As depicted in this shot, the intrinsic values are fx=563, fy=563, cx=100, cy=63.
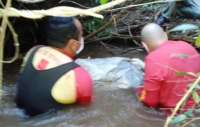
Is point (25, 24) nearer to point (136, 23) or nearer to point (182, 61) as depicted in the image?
point (136, 23)

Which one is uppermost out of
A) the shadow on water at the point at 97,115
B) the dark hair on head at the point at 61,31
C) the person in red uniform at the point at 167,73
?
the dark hair on head at the point at 61,31

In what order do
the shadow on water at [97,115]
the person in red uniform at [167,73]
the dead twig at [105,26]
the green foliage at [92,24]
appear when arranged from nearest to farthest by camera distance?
the shadow on water at [97,115] → the person in red uniform at [167,73] → the dead twig at [105,26] → the green foliage at [92,24]

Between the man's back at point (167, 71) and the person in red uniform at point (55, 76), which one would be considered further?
the man's back at point (167, 71)

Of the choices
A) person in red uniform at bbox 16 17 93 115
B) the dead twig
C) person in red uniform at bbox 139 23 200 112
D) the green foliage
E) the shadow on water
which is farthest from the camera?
the green foliage

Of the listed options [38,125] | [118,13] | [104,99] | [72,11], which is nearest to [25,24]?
[118,13]

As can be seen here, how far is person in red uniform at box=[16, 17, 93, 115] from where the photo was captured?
14.8 feet

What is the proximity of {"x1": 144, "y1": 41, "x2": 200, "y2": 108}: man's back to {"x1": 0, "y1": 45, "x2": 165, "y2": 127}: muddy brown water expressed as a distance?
0.20 metres

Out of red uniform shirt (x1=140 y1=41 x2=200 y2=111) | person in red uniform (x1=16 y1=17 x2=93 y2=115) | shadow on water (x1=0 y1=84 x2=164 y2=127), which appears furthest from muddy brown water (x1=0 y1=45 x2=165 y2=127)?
red uniform shirt (x1=140 y1=41 x2=200 y2=111)

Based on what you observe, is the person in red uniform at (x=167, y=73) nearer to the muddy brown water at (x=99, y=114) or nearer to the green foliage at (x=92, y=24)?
the muddy brown water at (x=99, y=114)

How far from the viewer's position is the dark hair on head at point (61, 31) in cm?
476

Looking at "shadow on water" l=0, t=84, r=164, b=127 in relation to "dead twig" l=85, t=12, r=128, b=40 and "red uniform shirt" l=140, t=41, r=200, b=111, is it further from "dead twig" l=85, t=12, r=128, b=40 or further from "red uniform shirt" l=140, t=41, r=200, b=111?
"dead twig" l=85, t=12, r=128, b=40

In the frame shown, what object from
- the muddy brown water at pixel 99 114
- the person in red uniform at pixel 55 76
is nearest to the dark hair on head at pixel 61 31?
the person in red uniform at pixel 55 76

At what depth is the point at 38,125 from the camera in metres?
4.64

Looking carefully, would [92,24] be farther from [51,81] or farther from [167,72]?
[51,81]
